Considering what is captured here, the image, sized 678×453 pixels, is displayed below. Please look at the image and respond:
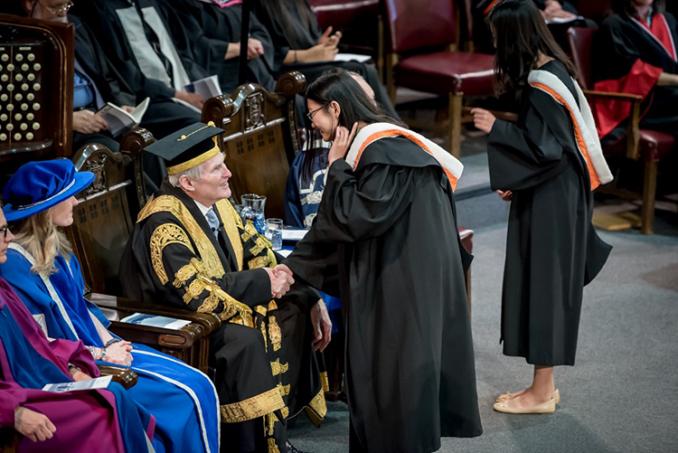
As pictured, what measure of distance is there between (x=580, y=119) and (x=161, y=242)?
1.58 m

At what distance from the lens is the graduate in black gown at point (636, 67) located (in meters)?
6.67

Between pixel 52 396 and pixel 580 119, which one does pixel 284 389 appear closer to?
pixel 52 396

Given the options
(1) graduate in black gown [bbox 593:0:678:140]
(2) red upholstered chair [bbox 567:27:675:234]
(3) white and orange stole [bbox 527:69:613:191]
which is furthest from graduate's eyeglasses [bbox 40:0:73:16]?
(1) graduate in black gown [bbox 593:0:678:140]

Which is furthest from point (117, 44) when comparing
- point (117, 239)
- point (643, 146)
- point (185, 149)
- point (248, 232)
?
point (643, 146)

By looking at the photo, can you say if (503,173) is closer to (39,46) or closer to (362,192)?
(362,192)

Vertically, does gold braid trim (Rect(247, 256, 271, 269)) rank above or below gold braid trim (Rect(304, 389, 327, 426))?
above

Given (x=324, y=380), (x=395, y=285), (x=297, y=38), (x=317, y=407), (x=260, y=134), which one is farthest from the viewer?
(x=297, y=38)

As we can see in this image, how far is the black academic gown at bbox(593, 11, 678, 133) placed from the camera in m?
6.70

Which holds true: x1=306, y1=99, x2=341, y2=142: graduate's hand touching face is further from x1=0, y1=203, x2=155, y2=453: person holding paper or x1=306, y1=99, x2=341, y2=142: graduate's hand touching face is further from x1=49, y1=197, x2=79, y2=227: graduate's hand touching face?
x1=0, y1=203, x2=155, y2=453: person holding paper

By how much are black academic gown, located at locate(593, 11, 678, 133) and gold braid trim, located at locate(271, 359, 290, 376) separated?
3.52 m

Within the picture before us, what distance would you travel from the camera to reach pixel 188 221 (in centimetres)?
363

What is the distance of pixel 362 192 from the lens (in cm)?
336

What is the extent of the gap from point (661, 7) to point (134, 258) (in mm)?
4604

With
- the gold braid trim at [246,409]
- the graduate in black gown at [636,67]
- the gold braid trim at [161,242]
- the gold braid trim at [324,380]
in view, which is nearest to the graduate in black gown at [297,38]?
the graduate in black gown at [636,67]
